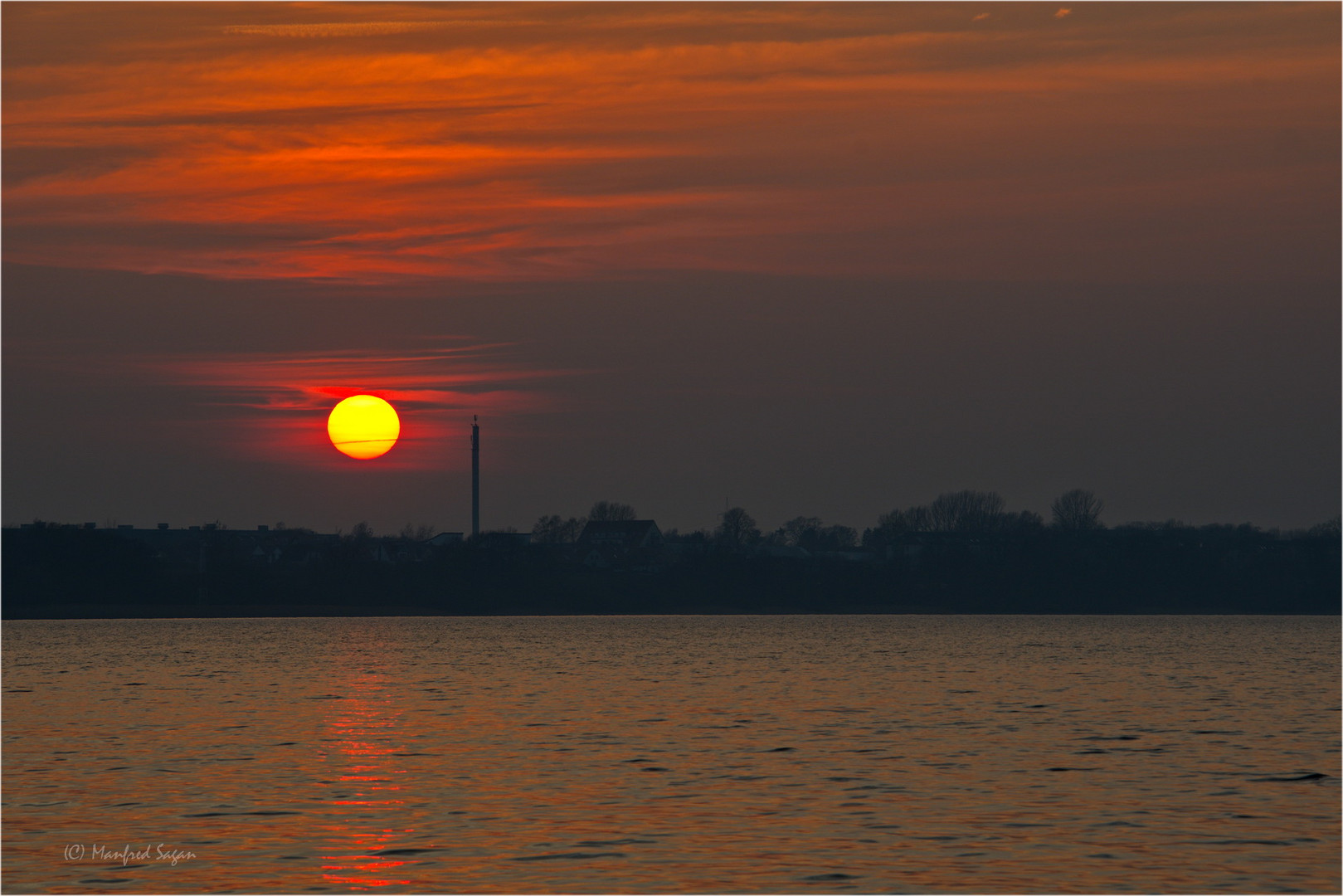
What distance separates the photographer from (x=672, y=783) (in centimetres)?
4000

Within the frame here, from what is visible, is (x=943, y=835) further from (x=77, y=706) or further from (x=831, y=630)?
(x=831, y=630)

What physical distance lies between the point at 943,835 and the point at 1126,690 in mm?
46551

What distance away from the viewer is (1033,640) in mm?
146625

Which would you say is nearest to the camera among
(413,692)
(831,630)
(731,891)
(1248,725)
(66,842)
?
(731,891)

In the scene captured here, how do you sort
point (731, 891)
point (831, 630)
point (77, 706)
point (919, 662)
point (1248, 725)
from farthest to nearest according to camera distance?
1. point (831, 630)
2. point (919, 662)
3. point (77, 706)
4. point (1248, 725)
5. point (731, 891)

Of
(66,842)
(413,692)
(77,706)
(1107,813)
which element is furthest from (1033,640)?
(66,842)

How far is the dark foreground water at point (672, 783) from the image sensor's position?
2922 cm

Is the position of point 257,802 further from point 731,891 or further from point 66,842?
point 731,891

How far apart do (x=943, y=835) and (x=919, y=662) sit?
7192cm

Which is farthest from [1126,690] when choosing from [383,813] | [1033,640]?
[1033,640]

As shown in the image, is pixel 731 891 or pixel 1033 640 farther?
pixel 1033 640

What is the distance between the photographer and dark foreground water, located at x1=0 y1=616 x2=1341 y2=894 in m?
29.2

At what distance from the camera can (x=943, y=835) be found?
32.5 meters

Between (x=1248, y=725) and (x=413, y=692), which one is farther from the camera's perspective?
(x=413, y=692)
